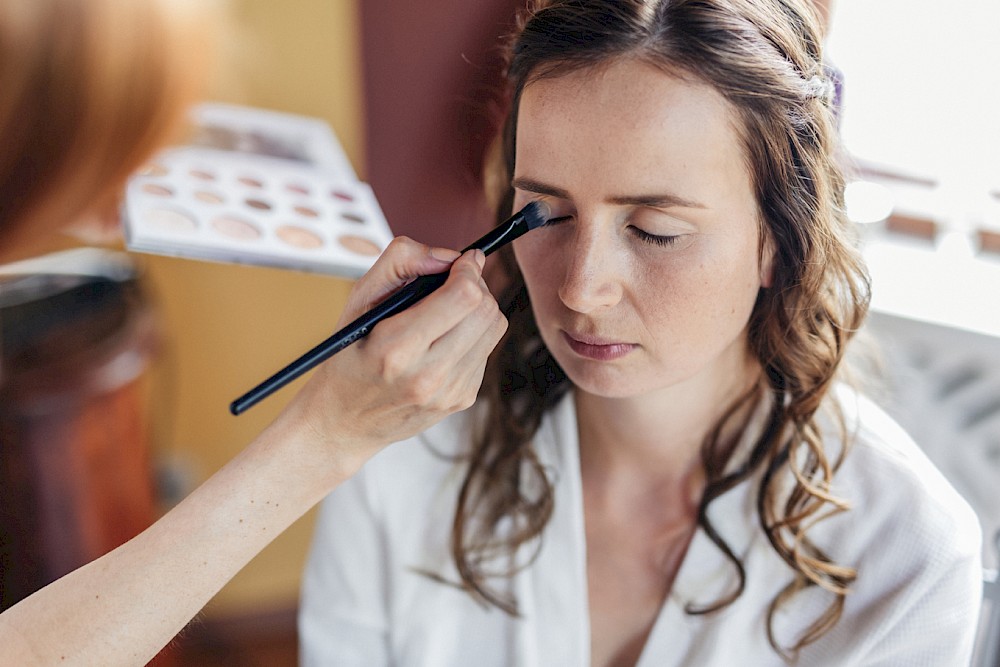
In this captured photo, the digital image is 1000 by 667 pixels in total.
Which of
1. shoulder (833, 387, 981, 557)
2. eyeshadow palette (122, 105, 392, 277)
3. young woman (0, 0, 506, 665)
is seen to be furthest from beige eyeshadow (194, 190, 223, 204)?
shoulder (833, 387, 981, 557)

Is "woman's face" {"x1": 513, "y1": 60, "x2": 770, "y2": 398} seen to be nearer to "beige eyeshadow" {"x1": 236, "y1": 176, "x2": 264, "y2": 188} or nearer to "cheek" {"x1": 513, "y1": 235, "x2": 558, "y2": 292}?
"cheek" {"x1": 513, "y1": 235, "x2": 558, "y2": 292}

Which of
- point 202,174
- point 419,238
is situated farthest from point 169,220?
point 419,238

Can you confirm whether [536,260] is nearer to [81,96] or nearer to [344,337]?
[344,337]

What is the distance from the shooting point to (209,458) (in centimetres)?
164

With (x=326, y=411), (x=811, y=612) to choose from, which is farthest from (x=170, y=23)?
(x=811, y=612)

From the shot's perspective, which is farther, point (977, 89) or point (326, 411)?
point (977, 89)

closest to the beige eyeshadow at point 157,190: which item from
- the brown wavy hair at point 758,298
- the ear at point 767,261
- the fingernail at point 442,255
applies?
the brown wavy hair at point 758,298

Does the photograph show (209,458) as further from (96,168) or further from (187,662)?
(96,168)

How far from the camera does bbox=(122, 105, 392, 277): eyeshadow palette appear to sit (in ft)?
2.84

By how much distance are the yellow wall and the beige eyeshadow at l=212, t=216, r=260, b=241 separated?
1.47 feet

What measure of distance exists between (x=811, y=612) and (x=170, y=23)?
2.48ft

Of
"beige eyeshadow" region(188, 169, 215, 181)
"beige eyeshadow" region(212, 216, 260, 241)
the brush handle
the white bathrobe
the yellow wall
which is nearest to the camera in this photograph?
the brush handle

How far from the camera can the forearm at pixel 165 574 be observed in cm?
60

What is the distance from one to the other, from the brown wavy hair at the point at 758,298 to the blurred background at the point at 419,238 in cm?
21
